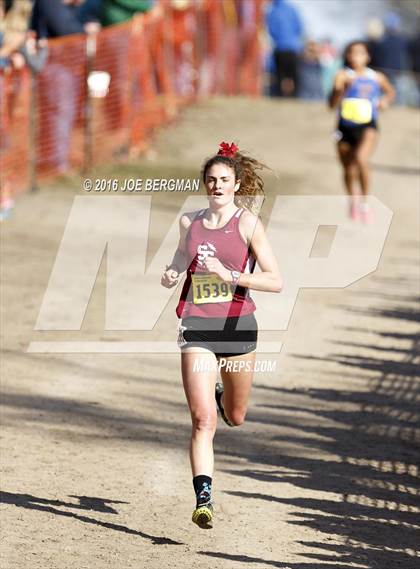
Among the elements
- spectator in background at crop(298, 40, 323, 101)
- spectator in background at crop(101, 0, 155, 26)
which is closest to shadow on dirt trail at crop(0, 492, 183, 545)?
spectator in background at crop(101, 0, 155, 26)

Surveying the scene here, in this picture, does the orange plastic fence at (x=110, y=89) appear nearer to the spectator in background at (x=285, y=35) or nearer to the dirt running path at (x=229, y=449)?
the spectator in background at (x=285, y=35)

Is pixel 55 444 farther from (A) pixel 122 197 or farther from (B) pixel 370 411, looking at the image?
(A) pixel 122 197

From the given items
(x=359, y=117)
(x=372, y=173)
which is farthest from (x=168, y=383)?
(x=372, y=173)

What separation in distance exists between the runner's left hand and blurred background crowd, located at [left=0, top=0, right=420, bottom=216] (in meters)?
9.88

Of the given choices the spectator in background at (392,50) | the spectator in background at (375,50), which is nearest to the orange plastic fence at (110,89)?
the spectator in background at (375,50)

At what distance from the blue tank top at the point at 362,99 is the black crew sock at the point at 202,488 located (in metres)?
9.91

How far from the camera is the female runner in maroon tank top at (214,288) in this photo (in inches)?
283

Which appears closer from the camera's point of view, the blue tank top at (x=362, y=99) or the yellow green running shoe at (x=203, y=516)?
the yellow green running shoe at (x=203, y=516)

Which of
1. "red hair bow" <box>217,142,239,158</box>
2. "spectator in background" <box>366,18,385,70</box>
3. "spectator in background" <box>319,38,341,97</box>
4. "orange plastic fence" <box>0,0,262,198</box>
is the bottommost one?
"spectator in background" <box>319,38,341,97</box>

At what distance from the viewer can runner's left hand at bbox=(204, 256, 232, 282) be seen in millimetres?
6996

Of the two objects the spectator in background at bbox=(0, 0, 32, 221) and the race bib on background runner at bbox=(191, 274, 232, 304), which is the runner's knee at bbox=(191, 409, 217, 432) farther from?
the spectator in background at bbox=(0, 0, 32, 221)

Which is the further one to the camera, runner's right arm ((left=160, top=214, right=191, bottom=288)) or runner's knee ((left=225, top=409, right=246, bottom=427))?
runner's knee ((left=225, top=409, right=246, bottom=427))

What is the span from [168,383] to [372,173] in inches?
467

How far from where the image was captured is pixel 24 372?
35.0ft
